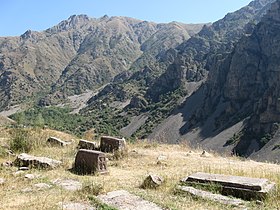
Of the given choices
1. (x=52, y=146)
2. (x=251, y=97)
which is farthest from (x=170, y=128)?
(x=52, y=146)

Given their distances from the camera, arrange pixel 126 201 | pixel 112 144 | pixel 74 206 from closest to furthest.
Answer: pixel 74 206 → pixel 126 201 → pixel 112 144

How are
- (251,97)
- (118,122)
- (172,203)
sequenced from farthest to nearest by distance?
(118,122)
(251,97)
(172,203)

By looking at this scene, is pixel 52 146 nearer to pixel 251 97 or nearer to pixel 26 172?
pixel 26 172

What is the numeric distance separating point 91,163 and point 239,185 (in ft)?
16.3

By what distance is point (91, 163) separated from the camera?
467 inches

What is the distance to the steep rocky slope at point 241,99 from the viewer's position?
10956 cm

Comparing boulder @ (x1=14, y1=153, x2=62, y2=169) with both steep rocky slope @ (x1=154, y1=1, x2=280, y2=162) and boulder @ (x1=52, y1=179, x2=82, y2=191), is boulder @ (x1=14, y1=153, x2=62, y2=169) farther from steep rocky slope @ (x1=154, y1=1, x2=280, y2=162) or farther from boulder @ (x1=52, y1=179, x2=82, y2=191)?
steep rocky slope @ (x1=154, y1=1, x2=280, y2=162)

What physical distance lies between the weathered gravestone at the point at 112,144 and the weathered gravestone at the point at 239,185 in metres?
5.93

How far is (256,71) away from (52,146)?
13030 cm

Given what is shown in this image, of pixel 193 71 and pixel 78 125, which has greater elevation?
pixel 193 71

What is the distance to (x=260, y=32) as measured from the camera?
486 feet

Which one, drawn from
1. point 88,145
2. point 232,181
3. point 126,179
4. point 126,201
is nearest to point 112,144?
point 88,145

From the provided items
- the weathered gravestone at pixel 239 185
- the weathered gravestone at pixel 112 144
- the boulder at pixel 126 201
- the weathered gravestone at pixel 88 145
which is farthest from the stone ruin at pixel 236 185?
the weathered gravestone at pixel 88 145

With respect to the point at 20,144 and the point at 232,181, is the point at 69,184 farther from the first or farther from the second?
the point at 20,144
